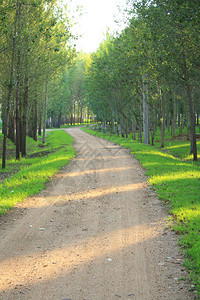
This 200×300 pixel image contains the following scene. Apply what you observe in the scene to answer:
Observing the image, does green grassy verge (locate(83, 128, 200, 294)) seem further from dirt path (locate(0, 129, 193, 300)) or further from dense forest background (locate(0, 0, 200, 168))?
dense forest background (locate(0, 0, 200, 168))

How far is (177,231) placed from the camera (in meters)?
6.84

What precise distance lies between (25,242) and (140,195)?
4.93 m

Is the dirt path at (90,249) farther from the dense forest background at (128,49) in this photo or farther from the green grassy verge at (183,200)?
the dense forest background at (128,49)

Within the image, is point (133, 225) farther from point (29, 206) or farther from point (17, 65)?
point (17, 65)

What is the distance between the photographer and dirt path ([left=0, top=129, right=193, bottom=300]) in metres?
4.75

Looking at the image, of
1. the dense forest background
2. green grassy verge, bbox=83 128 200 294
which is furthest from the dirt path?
the dense forest background

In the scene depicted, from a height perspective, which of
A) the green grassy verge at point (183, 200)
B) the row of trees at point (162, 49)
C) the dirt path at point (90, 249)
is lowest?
the dirt path at point (90, 249)

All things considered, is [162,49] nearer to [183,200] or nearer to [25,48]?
[25,48]

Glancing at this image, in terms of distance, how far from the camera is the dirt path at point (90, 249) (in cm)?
475

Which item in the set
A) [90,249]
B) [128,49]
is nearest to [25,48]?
[128,49]

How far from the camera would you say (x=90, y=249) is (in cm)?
621

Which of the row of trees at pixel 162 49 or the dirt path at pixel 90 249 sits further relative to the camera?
the row of trees at pixel 162 49

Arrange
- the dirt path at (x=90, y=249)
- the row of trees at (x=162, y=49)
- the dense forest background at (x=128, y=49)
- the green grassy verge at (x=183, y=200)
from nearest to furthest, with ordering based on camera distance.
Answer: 1. the dirt path at (x=90, y=249)
2. the green grassy verge at (x=183, y=200)
3. the row of trees at (x=162, y=49)
4. the dense forest background at (x=128, y=49)

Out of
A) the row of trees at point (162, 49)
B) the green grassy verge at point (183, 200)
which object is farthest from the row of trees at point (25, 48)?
the green grassy verge at point (183, 200)
